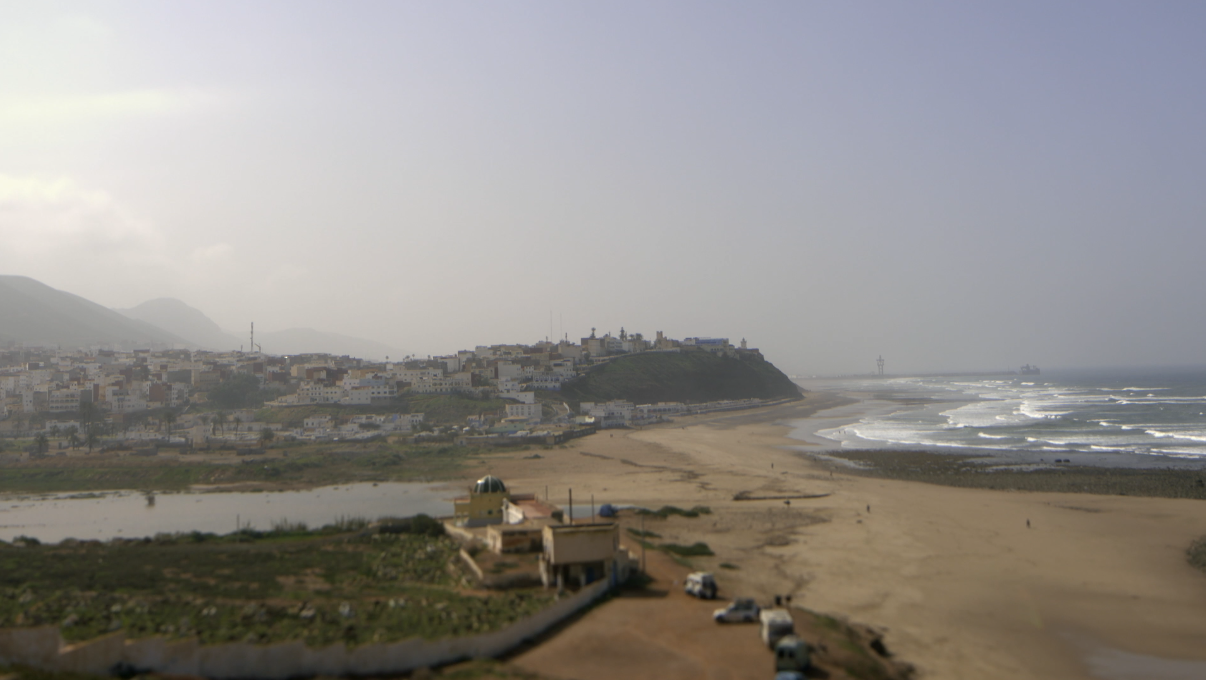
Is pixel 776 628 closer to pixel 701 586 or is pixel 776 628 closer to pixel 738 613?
pixel 738 613

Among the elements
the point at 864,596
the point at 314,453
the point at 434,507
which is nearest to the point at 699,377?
the point at 314,453

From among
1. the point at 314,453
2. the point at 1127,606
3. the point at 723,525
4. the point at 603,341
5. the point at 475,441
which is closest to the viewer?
the point at 1127,606

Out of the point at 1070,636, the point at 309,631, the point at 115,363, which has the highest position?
the point at 115,363

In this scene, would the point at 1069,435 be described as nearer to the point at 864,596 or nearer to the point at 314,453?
the point at 864,596

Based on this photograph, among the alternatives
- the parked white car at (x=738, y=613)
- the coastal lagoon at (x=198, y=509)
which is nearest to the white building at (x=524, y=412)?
the coastal lagoon at (x=198, y=509)

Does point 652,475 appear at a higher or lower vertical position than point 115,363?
lower

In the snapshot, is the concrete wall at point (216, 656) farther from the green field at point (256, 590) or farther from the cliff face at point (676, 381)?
the cliff face at point (676, 381)
